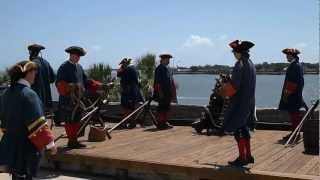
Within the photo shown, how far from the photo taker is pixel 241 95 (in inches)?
288

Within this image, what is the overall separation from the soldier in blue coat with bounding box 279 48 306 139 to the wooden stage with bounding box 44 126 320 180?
560mm

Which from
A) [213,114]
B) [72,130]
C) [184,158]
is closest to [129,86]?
[213,114]

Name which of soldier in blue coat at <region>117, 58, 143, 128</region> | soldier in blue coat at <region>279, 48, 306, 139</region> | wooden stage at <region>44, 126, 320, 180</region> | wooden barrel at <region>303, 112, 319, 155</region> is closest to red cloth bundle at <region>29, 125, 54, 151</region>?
wooden stage at <region>44, 126, 320, 180</region>

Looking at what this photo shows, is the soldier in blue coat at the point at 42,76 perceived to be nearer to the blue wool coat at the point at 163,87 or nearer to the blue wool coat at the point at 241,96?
the blue wool coat at the point at 163,87

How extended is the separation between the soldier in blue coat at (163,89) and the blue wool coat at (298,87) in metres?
2.59

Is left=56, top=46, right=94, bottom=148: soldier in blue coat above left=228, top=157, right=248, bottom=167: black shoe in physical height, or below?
above

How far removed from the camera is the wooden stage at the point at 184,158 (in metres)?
7.08

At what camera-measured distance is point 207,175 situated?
23.5 feet

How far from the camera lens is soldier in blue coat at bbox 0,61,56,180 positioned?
5453mm

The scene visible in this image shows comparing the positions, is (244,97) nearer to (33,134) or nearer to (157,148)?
(157,148)

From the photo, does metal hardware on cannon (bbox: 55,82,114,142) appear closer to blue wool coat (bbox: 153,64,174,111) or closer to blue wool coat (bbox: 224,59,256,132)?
blue wool coat (bbox: 153,64,174,111)

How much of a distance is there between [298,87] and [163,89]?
2977 millimetres

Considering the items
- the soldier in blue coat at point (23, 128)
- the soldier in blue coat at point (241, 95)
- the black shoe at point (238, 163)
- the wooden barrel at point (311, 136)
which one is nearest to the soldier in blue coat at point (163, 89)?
the wooden barrel at point (311, 136)

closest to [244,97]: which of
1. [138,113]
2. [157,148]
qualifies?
[157,148]
